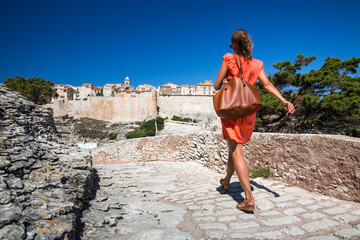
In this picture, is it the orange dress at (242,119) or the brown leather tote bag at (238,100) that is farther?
the orange dress at (242,119)

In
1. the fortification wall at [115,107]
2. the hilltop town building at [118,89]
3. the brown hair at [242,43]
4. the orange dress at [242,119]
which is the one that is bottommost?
the orange dress at [242,119]

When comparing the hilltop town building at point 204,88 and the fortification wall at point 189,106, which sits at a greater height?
the hilltop town building at point 204,88

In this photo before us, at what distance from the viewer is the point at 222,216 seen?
199 centimetres

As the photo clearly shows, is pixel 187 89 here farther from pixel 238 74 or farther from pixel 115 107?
pixel 238 74

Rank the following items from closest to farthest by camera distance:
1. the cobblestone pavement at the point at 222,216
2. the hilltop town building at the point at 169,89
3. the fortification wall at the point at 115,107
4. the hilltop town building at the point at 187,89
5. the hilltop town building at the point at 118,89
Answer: the cobblestone pavement at the point at 222,216
the fortification wall at the point at 115,107
the hilltop town building at the point at 118,89
the hilltop town building at the point at 169,89
the hilltop town building at the point at 187,89

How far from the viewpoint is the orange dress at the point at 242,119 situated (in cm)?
209

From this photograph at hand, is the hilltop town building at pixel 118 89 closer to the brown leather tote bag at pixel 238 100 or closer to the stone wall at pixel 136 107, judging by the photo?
the stone wall at pixel 136 107

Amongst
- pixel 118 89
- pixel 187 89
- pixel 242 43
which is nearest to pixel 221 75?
pixel 242 43

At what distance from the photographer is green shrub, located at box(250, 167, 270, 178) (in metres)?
3.22

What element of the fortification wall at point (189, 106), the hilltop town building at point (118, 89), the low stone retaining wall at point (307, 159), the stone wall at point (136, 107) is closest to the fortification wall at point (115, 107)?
the stone wall at point (136, 107)

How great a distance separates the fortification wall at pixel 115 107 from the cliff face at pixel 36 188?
4083cm

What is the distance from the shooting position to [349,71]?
47.8ft

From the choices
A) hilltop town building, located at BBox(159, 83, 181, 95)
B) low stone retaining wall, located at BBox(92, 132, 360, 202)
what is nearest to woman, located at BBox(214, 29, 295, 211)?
low stone retaining wall, located at BBox(92, 132, 360, 202)

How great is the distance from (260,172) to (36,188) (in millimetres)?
2993
